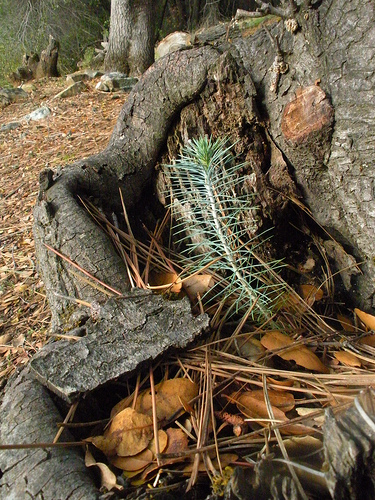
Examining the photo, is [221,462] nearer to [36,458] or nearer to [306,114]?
[36,458]

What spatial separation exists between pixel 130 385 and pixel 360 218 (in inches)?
46.4

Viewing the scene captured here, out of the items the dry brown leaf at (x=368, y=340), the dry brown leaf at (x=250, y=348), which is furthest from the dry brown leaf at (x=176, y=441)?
the dry brown leaf at (x=368, y=340)

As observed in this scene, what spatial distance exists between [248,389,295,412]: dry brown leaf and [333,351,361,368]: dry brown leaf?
0.26 meters

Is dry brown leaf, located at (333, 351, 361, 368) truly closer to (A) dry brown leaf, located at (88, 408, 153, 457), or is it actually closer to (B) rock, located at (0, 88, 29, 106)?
(A) dry brown leaf, located at (88, 408, 153, 457)

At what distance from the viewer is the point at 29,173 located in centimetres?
391

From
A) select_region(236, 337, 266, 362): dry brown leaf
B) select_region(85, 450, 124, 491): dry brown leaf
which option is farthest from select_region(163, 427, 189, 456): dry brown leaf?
select_region(236, 337, 266, 362): dry brown leaf

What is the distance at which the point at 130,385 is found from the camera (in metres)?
1.45

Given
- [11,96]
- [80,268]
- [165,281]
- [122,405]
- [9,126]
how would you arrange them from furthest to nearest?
[11,96] < [9,126] < [165,281] < [80,268] < [122,405]

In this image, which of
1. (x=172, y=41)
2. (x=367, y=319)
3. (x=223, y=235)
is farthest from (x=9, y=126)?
(x=367, y=319)

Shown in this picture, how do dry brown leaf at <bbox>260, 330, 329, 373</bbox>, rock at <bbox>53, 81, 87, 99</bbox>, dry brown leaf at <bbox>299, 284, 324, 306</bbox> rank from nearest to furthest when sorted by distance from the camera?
dry brown leaf at <bbox>260, 330, 329, 373</bbox> < dry brown leaf at <bbox>299, 284, 324, 306</bbox> < rock at <bbox>53, 81, 87, 99</bbox>

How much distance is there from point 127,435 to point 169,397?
0.59 ft

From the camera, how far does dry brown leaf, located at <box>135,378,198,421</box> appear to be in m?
1.31

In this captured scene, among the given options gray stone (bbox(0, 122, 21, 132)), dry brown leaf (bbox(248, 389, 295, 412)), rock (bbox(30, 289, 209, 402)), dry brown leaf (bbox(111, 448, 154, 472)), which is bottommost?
dry brown leaf (bbox(248, 389, 295, 412))

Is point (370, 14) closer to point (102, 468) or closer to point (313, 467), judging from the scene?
point (313, 467)
